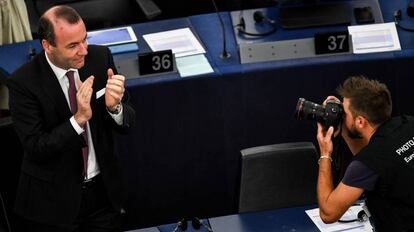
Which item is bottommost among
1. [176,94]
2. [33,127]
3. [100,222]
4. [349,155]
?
[349,155]

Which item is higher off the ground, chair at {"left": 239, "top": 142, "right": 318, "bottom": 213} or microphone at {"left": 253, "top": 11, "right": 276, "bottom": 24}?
microphone at {"left": 253, "top": 11, "right": 276, "bottom": 24}

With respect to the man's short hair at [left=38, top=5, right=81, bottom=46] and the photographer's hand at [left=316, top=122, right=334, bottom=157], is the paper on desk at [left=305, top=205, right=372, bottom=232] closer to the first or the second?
the photographer's hand at [left=316, top=122, right=334, bottom=157]

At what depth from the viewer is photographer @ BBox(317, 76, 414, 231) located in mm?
2889

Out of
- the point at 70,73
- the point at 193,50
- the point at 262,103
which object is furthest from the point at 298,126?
the point at 70,73

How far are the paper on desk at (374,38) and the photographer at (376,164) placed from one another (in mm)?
1232

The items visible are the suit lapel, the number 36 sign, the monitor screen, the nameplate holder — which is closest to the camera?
the suit lapel

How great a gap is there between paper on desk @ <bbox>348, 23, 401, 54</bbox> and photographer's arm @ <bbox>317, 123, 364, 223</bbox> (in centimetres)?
121

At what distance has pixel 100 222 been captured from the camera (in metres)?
3.42

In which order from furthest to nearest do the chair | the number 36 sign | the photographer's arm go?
the number 36 sign → the chair → the photographer's arm

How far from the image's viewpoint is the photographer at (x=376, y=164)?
2.89m

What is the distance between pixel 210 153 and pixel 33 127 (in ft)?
4.60

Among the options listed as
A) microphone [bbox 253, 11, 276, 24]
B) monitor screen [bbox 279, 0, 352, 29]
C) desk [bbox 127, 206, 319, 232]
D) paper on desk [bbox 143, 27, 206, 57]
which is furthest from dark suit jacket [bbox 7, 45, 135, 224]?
monitor screen [bbox 279, 0, 352, 29]

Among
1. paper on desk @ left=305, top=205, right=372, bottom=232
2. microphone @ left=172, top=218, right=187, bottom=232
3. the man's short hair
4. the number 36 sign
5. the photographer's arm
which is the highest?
the man's short hair

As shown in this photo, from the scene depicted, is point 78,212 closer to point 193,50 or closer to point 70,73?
point 70,73
